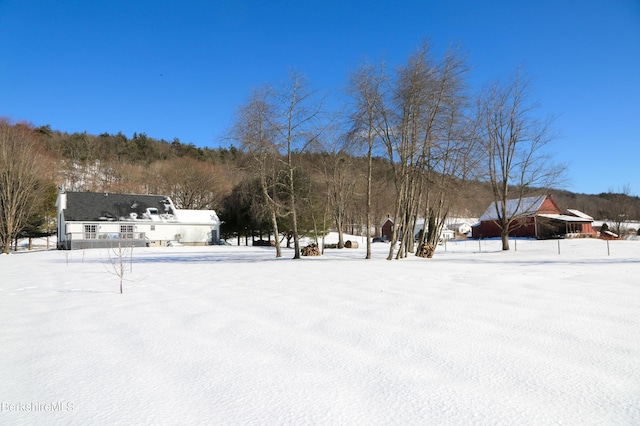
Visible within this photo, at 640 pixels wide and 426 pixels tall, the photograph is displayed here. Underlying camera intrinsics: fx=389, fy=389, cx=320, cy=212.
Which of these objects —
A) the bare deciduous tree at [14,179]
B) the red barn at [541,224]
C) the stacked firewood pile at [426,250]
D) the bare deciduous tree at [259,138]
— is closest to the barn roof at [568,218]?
the red barn at [541,224]

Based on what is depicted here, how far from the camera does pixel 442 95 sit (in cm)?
1647

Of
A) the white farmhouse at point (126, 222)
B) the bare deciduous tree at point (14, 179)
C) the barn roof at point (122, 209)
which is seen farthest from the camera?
the barn roof at point (122, 209)

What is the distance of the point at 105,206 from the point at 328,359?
40.4 metres

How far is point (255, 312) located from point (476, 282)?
5.38m

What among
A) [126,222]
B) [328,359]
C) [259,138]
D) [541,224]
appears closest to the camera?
[328,359]

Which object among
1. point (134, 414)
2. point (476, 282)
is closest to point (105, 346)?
point (134, 414)

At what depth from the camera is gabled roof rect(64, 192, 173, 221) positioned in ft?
119

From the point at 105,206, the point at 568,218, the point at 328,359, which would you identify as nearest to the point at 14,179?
the point at 105,206

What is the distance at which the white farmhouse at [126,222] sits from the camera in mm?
35344

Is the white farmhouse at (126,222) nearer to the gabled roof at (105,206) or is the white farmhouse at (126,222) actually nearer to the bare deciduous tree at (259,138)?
the gabled roof at (105,206)

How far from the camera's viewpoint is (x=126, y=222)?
124 feet

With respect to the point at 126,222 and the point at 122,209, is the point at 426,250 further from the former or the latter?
the point at 122,209

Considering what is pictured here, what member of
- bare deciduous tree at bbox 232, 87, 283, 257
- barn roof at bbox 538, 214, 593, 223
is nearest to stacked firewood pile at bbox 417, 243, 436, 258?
bare deciduous tree at bbox 232, 87, 283, 257

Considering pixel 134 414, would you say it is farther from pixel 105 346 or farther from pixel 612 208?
pixel 612 208
